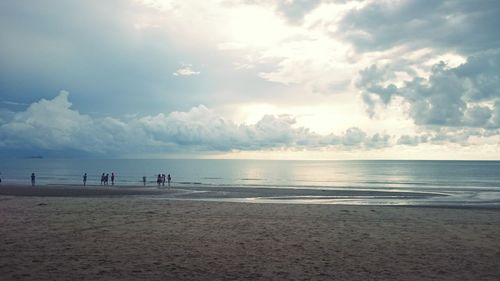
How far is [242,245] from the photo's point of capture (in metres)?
16.2

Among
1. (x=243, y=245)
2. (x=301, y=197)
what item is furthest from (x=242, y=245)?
(x=301, y=197)

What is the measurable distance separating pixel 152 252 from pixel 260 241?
488 centimetres

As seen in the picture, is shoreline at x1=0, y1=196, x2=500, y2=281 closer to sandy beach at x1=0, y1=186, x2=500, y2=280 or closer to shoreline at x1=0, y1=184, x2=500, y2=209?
sandy beach at x1=0, y1=186, x2=500, y2=280

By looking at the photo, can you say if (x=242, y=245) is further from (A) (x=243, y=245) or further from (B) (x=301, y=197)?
(B) (x=301, y=197)

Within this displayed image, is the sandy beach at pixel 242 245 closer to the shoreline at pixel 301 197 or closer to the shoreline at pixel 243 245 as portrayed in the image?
the shoreline at pixel 243 245

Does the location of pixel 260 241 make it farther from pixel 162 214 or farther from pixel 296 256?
pixel 162 214

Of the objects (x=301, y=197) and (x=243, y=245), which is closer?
(x=243, y=245)

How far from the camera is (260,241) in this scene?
17125 millimetres

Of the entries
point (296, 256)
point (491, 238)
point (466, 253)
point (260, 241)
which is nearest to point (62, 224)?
point (260, 241)

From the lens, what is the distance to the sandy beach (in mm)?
12188

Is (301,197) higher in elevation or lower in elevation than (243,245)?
lower

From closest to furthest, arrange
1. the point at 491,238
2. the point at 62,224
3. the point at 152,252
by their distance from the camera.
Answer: the point at 152,252 < the point at 491,238 < the point at 62,224

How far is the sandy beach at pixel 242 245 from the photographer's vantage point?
480 inches

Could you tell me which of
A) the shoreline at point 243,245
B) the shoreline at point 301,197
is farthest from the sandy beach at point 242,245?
the shoreline at point 301,197
